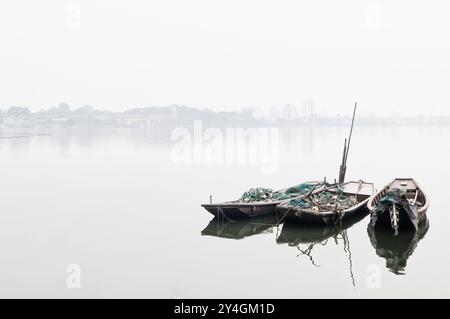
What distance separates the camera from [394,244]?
18672mm

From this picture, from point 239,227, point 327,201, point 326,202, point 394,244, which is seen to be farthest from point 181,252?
point 394,244

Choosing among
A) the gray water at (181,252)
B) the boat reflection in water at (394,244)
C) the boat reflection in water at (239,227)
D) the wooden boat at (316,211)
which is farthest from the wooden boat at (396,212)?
the boat reflection in water at (239,227)

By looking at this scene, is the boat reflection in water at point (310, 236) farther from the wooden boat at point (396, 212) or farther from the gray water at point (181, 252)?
the wooden boat at point (396, 212)

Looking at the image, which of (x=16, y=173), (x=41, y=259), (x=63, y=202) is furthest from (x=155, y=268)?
(x=16, y=173)

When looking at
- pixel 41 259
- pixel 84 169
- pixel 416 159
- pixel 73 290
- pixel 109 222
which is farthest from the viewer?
pixel 416 159

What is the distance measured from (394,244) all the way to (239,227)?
276 inches

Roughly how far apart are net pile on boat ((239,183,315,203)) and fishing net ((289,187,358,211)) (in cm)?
160

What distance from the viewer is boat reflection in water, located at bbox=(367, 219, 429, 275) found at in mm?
16719

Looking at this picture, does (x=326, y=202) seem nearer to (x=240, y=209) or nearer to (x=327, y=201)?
(x=327, y=201)

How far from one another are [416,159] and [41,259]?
53682 millimetres

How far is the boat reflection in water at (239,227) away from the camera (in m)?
20.8

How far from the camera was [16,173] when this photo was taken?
146 feet

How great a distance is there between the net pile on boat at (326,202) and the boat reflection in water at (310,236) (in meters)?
0.86
